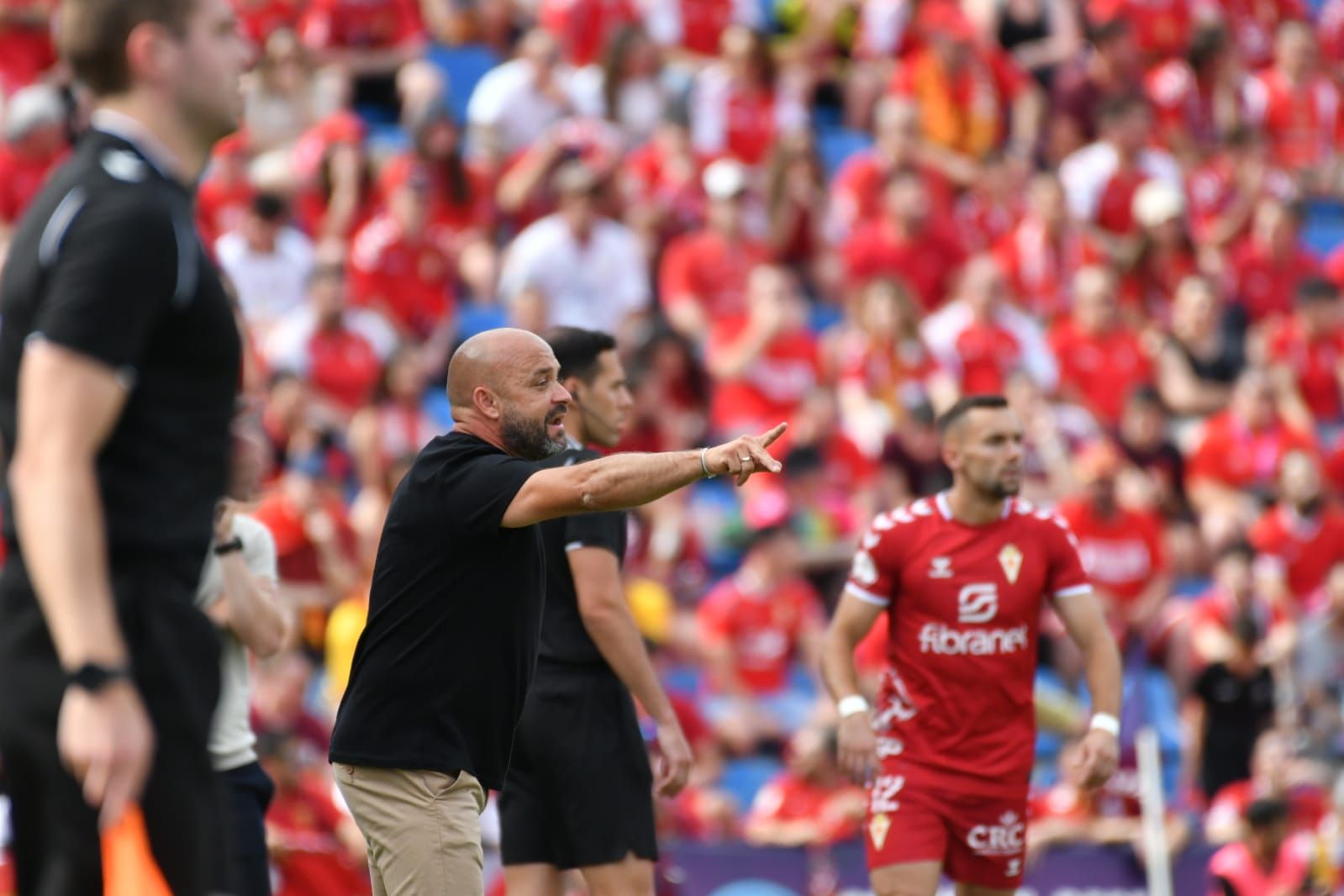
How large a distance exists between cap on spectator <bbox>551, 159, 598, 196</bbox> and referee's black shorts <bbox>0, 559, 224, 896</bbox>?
11.2 meters

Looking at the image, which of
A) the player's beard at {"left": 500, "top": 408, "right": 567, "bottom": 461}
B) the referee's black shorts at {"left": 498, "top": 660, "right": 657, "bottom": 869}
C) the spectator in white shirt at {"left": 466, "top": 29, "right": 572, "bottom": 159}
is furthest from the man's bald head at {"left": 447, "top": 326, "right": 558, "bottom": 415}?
the spectator in white shirt at {"left": 466, "top": 29, "right": 572, "bottom": 159}

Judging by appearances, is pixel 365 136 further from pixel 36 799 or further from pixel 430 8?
pixel 36 799

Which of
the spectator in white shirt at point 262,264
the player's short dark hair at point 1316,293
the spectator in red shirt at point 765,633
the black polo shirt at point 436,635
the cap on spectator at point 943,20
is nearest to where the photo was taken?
the black polo shirt at point 436,635

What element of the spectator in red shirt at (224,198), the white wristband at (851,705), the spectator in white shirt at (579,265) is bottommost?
the white wristband at (851,705)

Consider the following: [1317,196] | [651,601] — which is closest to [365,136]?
[651,601]

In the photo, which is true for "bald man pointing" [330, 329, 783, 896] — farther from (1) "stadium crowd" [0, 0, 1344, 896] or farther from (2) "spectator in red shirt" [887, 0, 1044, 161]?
(2) "spectator in red shirt" [887, 0, 1044, 161]

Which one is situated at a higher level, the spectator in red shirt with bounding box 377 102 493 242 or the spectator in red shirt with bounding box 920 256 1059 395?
the spectator in red shirt with bounding box 377 102 493 242

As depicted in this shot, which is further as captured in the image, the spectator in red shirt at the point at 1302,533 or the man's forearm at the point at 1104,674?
the spectator in red shirt at the point at 1302,533

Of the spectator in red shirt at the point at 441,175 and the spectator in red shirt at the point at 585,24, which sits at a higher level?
the spectator in red shirt at the point at 585,24

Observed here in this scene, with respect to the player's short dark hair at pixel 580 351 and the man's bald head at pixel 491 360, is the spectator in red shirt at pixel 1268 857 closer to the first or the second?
the player's short dark hair at pixel 580 351

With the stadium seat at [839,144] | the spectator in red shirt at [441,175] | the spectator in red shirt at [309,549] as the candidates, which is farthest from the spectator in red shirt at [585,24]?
the spectator in red shirt at [309,549]

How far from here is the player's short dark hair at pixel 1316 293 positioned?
1625cm

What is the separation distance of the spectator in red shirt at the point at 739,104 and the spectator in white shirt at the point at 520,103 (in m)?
1.16

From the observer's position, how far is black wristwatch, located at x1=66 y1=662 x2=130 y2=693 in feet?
10.6
